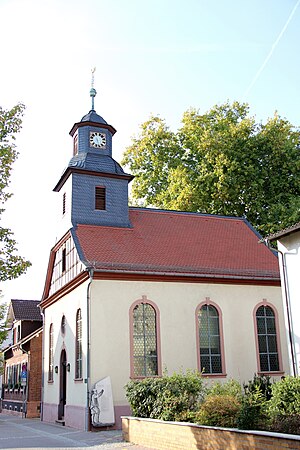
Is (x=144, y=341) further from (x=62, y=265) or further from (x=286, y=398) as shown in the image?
(x=286, y=398)

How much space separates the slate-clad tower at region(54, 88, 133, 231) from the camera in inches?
941

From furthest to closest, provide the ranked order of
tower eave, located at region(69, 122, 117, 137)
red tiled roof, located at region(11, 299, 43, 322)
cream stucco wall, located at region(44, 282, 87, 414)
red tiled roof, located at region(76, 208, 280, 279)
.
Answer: red tiled roof, located at region(11, 299, 43, 322)
tower eave, located at region(69, 122, 117, 137)
red tiled roof, located at region(76, 208, 280, 279)
cream stucco wall, located at region(44, 282, 87, 414)

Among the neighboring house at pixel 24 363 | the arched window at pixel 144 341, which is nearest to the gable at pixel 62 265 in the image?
the arched window at pixel 144 341

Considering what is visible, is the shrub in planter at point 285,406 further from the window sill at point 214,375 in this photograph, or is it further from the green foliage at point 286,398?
the window sill at point 214,375

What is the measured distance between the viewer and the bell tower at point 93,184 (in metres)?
23.9

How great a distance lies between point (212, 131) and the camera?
3369 cm

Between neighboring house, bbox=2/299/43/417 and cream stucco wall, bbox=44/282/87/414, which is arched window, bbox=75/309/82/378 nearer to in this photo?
cream stucco wall, bbox=44/282/87/414

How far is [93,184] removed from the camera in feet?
80.0

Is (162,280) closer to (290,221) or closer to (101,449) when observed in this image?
(101,449)

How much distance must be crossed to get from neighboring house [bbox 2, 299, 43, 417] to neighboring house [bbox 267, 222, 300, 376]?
16444 millimetres

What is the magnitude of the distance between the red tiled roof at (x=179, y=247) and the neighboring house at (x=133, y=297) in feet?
0.19

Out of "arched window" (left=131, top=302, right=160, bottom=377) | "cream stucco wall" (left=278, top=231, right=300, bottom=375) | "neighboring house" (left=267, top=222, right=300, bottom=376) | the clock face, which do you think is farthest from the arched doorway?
"cream stucco wall" (left=278, top=231, right=300, bottom=375)

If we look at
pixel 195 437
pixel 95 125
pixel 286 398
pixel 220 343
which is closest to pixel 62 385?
pixel 220 343

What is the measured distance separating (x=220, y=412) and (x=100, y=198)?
1427cm
